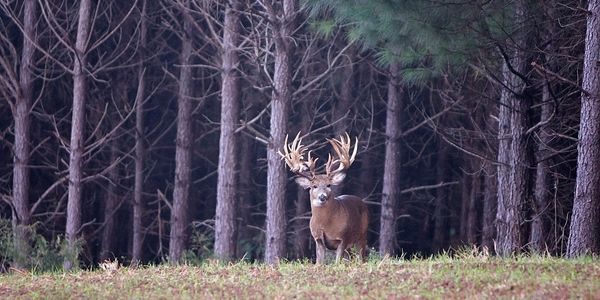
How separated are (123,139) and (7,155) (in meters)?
2.69

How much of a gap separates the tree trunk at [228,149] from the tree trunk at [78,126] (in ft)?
7.92

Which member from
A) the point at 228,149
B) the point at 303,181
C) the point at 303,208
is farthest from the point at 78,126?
the point at 303,208

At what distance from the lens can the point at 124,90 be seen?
70.5 feet

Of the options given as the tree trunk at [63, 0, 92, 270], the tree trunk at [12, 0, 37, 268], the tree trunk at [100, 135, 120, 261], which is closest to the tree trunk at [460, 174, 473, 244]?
the tree trunk at [100, 135, 120, 261]

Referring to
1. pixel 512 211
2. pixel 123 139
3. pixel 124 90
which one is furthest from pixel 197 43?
pixel 512 211

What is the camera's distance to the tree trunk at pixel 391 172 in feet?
63.2

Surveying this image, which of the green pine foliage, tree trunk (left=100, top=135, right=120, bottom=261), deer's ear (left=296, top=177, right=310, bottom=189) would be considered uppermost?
the green pine foliage

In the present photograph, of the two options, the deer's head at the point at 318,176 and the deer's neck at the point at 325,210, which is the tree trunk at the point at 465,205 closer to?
the deer's head at the point at 318,176

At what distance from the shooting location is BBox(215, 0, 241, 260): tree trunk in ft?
56.3

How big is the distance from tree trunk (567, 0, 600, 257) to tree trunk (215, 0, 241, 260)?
7.62m

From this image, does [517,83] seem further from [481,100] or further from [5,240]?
[5,240]

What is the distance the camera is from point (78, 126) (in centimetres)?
1741

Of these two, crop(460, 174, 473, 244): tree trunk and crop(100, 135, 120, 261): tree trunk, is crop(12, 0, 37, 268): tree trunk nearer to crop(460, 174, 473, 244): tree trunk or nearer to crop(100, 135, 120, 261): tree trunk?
crop(100, 135, 120, 261): tree trunk

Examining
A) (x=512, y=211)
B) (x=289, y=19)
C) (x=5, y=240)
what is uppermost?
(x=289, y=19)
